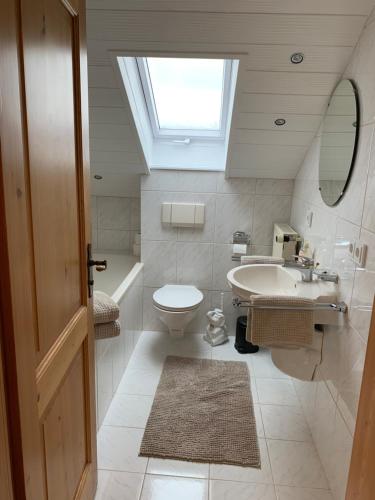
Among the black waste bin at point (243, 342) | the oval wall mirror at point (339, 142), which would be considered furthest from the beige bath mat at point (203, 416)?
the oval wall mirror at point (339, 142)

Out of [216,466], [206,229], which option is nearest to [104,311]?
[216,466]

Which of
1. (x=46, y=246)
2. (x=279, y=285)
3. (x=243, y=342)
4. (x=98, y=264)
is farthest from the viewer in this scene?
(x=243, y=342)

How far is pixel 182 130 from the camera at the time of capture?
277 centimetres

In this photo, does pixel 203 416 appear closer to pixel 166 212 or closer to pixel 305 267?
pixel 305 267

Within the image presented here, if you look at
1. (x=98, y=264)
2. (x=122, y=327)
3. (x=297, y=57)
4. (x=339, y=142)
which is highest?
(x=297, y=57)

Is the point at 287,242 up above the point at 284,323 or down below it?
above

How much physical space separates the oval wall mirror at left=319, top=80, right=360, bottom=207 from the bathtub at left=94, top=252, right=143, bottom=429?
140 centimetres

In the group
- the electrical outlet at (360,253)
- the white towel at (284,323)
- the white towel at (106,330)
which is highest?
the electrical outlet at (360,253)

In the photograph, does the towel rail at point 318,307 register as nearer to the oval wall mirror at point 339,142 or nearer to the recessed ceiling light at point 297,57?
the oval wall mirror at point 339,142

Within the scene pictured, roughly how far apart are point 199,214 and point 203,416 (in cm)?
148

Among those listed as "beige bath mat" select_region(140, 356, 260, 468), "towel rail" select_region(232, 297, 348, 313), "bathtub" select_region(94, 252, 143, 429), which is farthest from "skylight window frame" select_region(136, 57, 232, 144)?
"beige bath mat" select_region(140, 356, 260, 468)

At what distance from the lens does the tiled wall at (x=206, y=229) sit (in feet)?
9.28

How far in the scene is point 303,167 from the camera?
252cm

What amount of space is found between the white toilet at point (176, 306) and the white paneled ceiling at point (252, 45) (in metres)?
1.18
